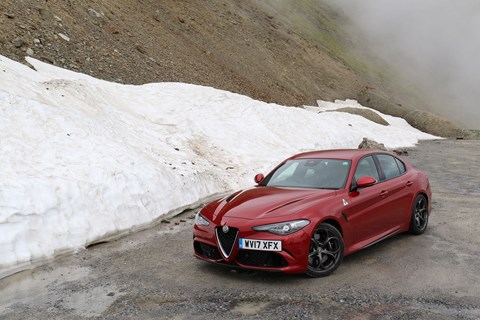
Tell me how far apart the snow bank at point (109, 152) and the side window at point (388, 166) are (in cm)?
463

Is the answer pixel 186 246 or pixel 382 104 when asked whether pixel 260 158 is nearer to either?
pixel 186 246

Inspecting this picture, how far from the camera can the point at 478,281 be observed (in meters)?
5.82

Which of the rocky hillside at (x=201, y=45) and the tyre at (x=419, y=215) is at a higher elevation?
the rocky hillside at (x=201, y=45)

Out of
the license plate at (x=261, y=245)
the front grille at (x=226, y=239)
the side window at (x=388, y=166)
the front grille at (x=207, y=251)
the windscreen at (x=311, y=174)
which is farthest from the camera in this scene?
the side window at (x=388, y=166)

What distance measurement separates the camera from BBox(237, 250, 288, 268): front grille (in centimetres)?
579

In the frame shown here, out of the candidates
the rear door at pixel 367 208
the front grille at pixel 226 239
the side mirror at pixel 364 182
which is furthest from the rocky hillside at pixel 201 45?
the side mirror at pixel 364 182

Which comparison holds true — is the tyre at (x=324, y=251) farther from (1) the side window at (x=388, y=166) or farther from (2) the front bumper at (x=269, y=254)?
(1) the side window at (x=388, y=166)

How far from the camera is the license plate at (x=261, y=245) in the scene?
573 cm

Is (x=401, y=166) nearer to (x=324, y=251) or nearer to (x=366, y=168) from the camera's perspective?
(x=366, y=168)

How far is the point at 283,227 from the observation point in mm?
5777

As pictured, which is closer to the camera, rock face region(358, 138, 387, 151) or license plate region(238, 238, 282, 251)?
license plate region(238, 238, 282, 251)

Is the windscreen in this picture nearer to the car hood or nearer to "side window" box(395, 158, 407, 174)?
the car hood

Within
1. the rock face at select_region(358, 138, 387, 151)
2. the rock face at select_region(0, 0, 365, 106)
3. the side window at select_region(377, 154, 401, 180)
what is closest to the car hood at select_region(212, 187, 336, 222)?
the side window at select_region(377, 154, 401, 180)

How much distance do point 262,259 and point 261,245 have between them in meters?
0.19
